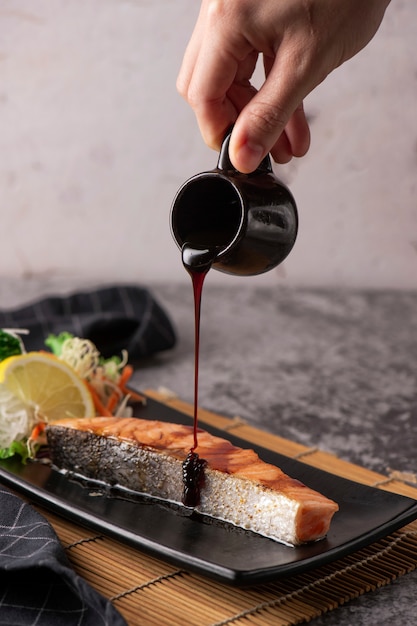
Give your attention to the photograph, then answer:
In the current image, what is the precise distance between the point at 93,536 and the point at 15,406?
26.8 inches

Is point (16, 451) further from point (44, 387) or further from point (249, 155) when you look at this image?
point (249, 155)

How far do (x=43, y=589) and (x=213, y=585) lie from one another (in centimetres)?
38

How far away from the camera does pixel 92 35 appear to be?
4984 mm

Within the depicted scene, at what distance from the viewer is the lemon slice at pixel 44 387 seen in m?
A: 2.75

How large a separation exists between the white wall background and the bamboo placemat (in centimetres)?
298

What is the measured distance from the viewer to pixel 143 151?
517 cm

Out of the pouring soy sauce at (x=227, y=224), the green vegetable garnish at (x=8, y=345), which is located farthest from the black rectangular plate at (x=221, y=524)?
the green vegetable garnish at (x=8, y=345)

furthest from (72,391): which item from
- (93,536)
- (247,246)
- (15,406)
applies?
(247,246)

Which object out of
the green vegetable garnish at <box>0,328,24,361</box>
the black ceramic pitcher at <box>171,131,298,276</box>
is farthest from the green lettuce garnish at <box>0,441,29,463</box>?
the black ceramic pitcher at <box>171,131,298,276</box>

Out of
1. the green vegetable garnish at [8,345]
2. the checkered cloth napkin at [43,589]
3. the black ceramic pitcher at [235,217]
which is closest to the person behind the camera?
the checkered cloth napkin at [43,589]

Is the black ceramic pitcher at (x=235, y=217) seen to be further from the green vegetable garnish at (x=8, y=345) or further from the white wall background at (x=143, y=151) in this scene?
the white wall background at (x=143, y=151)

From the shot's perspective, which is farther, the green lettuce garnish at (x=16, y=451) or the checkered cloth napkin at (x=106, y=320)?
the checkered cloth napkin at (x=106, y=320)

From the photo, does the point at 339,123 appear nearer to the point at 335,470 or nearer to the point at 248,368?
the point at 248,368

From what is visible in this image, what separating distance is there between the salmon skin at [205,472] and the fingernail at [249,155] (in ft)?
2.52
